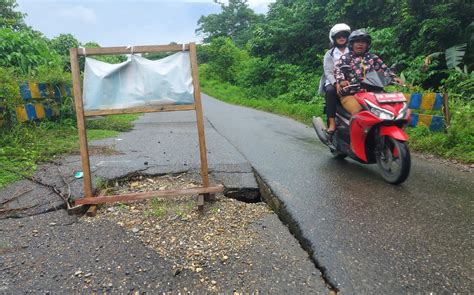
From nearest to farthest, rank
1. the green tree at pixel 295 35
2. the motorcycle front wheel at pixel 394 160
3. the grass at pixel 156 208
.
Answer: the grass at pixel 156 208
the motorcycle front wheel at pixel 394 160
the green tree at pixel 295 35

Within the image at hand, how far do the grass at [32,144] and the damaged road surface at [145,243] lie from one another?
25 centimetres

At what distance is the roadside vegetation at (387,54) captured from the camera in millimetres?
5419

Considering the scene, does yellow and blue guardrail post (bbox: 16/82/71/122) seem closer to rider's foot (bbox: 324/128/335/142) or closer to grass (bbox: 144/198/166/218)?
grass (bbox: 144/198/166/218)

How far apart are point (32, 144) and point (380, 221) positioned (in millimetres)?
4597

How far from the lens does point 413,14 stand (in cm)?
880

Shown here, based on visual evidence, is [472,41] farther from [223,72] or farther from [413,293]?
[223,72]

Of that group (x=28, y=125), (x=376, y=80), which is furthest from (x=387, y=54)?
(x=28, y=125)

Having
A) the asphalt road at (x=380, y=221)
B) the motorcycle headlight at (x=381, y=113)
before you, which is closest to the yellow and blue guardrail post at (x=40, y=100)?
the asphalt road at (x=380, y=221)

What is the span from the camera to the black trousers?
14.4ft

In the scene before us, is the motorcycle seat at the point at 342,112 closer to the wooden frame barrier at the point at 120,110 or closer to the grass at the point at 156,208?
the wooden frame barrier at the point at 120,110

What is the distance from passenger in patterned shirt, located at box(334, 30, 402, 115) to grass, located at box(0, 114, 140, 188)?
3.79 meters

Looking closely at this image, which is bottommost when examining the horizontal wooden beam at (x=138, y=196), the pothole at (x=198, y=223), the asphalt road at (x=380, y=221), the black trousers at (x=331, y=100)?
the asphalt road at (x=380, y=221)

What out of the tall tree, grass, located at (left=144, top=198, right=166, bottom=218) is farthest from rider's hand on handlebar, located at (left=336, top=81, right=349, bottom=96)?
the tall tree

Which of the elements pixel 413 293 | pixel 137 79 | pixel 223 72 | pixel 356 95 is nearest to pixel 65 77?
pixel 137 79
